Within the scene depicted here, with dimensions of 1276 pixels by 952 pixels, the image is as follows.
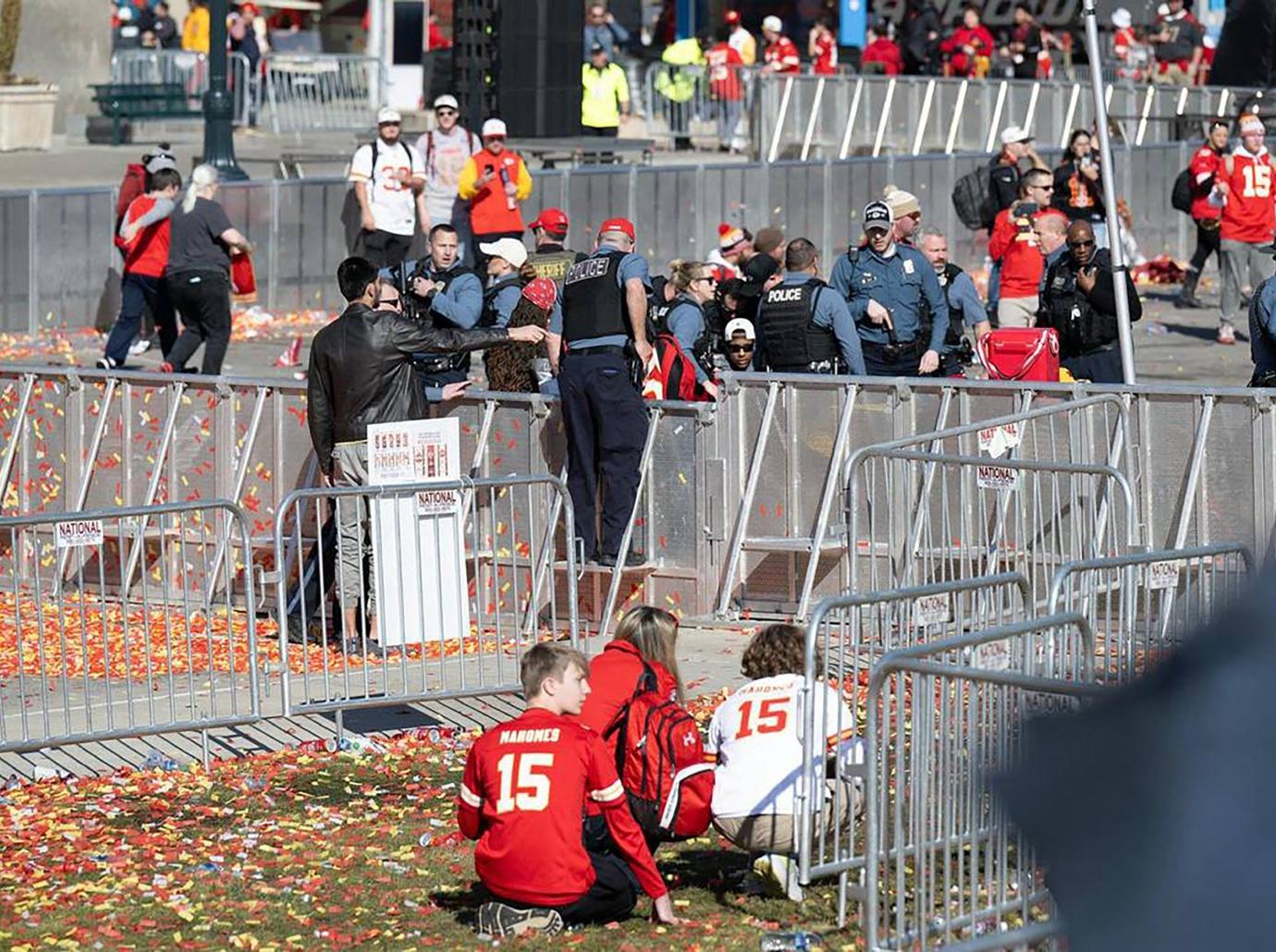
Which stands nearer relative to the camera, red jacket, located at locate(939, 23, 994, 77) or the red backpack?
the red backpack

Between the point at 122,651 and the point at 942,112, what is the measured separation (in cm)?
2561

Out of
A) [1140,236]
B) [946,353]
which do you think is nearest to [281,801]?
[946,353]

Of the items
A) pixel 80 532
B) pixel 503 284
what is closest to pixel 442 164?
pixel 503 284

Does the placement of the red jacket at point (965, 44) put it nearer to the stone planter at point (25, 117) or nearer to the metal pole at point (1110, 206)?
the stone planter at point (25, 117)

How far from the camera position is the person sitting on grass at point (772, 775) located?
7297mm

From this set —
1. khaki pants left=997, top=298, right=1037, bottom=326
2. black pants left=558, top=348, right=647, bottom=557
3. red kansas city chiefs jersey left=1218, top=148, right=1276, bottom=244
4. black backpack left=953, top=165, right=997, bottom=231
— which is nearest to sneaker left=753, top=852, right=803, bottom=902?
black pants left=558, top=348, right=647, bottom=557

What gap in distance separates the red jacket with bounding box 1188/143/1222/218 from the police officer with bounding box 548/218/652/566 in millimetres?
11129

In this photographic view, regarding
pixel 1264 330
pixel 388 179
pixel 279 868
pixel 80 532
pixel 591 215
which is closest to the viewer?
pixel 279 868

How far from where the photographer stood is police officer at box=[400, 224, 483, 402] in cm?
1304

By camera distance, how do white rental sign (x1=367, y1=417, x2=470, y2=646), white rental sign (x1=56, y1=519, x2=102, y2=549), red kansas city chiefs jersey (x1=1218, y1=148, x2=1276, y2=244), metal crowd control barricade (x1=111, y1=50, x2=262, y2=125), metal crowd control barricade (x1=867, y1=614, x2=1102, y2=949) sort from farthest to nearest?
metal crowd control barricade (x1=111, y1=50, x2=262, y2=125) → red kansas city chiefs jersey (x1=1218, y1=148, x2=1276, y2=244) → white rental sign (x1=367, y1=417, x2=470, y2=646) → white rental sign (x1=56, y1=519, x2=102, y2=549) → metal crowd control barricade (x1=867, y1=614, x2=1102, y2=949)

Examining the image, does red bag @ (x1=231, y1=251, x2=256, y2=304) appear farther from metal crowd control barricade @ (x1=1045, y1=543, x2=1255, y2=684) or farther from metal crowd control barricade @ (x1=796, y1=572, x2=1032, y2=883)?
metal crowd control barricade @ (x1=1045, y1=543, x2=1255, y2=684)

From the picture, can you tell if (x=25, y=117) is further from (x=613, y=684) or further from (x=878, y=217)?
(x=613, y=684)

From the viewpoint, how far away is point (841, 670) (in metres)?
7.68

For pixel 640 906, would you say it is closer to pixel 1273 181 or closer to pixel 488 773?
pixel 488 773
